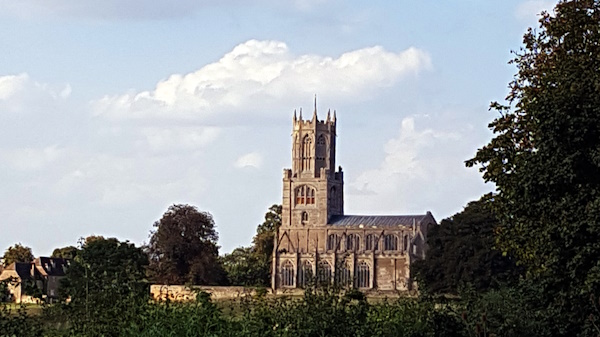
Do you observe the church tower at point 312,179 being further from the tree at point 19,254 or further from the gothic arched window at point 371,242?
the tree at point 19,254

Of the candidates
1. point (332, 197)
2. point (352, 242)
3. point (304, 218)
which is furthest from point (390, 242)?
point (332, 197)

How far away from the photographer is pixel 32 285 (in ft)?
50.6

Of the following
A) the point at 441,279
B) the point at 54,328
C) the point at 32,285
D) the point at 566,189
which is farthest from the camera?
the point at 441,279

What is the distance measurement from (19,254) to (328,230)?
33193mm

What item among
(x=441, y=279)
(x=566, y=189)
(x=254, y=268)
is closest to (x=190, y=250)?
(x=254, y=268)

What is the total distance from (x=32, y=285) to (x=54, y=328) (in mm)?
1705

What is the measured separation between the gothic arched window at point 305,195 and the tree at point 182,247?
2971 centimetres

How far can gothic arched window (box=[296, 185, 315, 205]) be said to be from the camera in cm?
12094

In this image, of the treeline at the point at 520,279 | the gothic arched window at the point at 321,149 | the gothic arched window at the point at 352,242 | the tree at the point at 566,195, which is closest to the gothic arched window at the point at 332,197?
the gothic arched window at the point at 321,149

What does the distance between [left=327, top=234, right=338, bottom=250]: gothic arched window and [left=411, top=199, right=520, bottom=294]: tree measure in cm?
4026

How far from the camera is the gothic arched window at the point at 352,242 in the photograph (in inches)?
4439

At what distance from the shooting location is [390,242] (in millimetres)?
111938

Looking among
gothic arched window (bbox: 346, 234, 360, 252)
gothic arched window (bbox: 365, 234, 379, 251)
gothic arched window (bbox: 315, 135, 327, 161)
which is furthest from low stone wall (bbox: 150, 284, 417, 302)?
gothic arched window (bbox: 315, 135, 327, 161)

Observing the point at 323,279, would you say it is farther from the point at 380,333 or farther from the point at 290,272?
the point at 290,272
